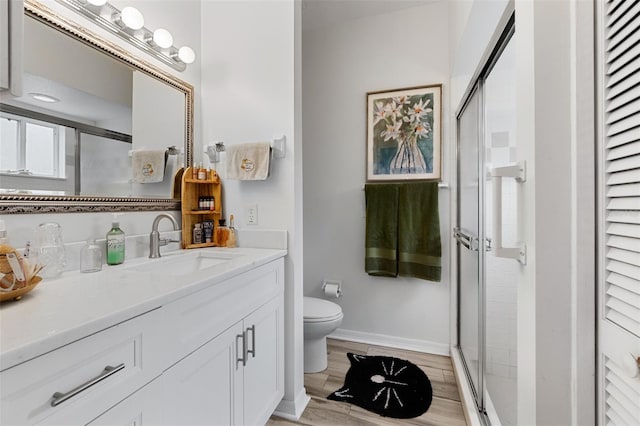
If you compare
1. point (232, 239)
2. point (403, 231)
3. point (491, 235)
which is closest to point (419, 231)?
point (403, 231)

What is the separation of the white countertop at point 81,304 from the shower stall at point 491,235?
95cm

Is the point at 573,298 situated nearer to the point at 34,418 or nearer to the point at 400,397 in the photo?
the point at 34,418

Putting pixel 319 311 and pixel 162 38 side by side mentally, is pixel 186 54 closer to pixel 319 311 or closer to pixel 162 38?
pixel 162 38

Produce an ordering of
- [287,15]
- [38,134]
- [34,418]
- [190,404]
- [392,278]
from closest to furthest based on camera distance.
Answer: [34,418] → [190,404] → [38,134] → [287,15] → [392,278]

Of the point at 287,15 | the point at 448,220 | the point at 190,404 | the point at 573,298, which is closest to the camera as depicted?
the point at 573,298

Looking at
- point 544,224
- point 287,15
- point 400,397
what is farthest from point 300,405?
point 287,15

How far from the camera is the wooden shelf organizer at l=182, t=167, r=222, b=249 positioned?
1.61 meters

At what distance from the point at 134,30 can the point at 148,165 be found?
2.05 feet

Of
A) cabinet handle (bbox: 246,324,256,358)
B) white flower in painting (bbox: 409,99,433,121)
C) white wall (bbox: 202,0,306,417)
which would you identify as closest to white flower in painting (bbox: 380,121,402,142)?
white flower in painting (bbox: 409,99,433,121)

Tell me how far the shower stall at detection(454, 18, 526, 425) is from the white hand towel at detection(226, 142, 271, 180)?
1.08m

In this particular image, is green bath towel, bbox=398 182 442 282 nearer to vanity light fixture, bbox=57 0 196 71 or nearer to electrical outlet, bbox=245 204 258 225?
electrical outlet, bbox=245 204 258 225

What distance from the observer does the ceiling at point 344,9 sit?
2270mm

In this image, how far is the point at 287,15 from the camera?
5.24ft

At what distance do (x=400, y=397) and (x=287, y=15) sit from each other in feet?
7.45
